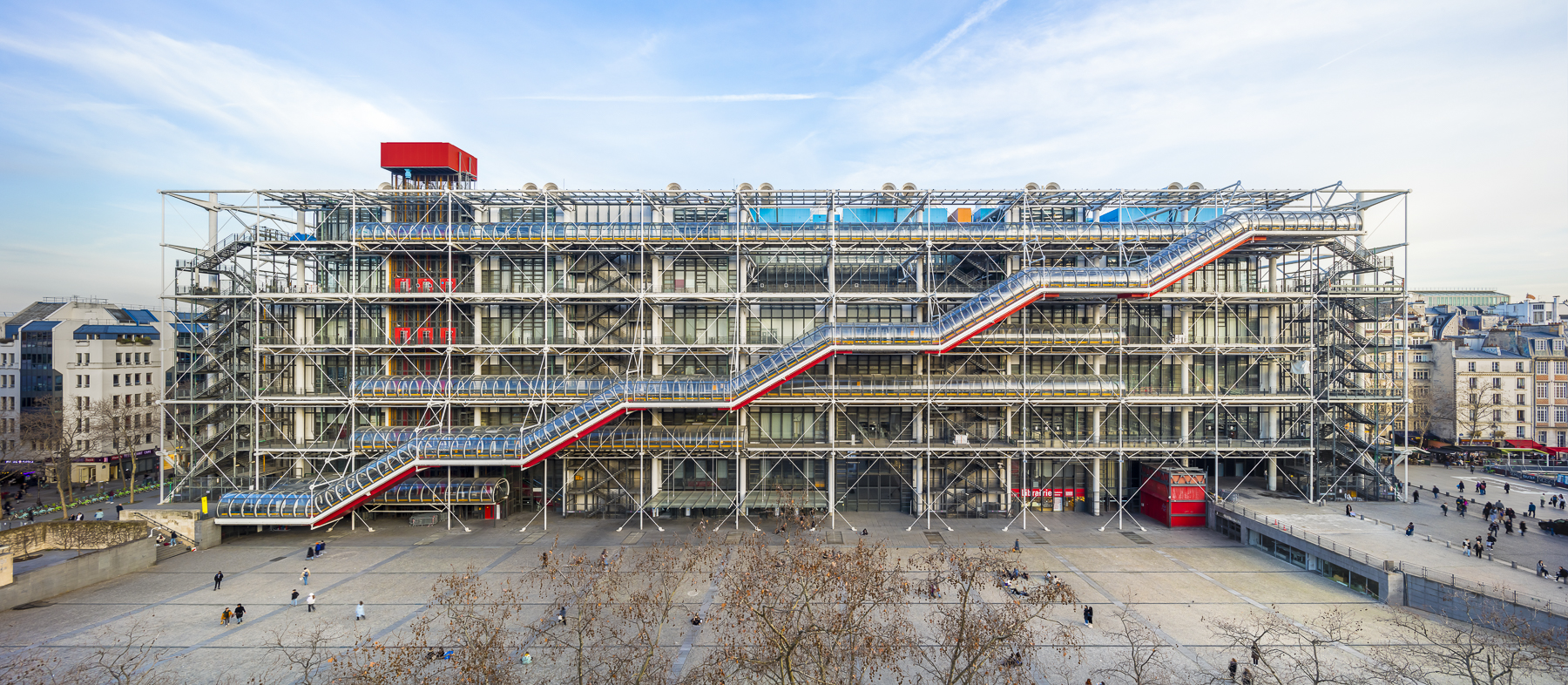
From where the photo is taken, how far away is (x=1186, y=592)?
19453 mm

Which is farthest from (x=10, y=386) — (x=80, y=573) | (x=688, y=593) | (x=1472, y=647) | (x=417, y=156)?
(x=1472, y=647)

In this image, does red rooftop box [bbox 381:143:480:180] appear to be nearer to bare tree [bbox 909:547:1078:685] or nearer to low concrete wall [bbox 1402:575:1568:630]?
bare tree [bbox 909:547:1078:685]

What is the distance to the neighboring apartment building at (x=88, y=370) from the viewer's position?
127ft

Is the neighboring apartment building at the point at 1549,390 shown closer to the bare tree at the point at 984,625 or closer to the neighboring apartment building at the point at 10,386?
the bare tree at the point at 984,625

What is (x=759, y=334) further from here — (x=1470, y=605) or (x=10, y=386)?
(x=10, y=386)

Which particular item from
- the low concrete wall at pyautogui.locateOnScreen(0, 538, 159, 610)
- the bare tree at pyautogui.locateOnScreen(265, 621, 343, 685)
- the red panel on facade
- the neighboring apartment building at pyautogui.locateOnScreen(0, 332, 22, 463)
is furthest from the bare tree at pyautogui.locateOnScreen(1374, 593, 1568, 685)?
the neighboring apartment building at pyautogui.locateOnScreen(0, 332, 22, 463)

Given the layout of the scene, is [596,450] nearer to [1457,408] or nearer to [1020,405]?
[1020,405]

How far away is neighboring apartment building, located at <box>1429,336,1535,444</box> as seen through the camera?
44.7 metres

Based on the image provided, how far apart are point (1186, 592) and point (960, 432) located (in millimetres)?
10906

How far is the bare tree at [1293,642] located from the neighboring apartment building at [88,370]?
5229 cm

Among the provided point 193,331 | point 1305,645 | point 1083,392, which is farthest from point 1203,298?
point 193,331

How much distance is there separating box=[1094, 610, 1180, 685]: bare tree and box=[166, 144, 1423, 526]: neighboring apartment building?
10.0 meters

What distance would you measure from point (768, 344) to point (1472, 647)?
22211 mm

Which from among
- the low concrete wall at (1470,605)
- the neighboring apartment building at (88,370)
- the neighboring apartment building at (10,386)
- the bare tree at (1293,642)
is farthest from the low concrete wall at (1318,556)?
the neighboring apartment building at (10,386)
